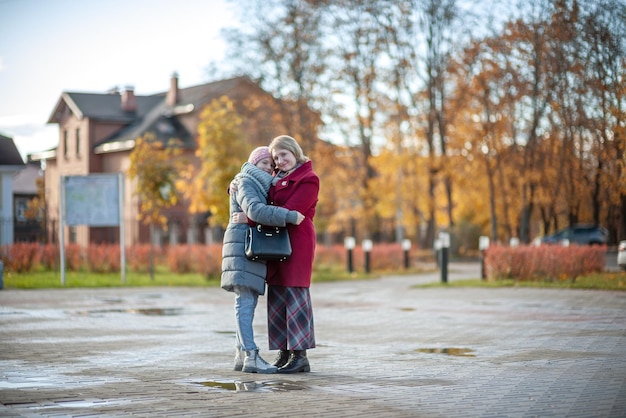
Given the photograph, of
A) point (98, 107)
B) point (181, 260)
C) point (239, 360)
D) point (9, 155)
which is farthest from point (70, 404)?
point (98, 107)

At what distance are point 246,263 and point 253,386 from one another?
1.26m

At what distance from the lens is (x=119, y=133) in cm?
6112

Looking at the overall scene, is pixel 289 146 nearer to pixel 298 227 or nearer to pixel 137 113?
pixel 298 227

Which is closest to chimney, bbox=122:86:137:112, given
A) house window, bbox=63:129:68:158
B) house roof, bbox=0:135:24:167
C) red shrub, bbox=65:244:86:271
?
house window, bbox=63:129:68:158

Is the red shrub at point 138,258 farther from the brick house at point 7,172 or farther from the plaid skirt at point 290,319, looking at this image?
the plaid skirt at point 290,319

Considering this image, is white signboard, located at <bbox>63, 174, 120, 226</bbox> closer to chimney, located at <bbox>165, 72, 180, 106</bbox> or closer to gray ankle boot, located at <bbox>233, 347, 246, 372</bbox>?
gray ankle boot, located at <bbox>233, 347, 246, 372</bbox>

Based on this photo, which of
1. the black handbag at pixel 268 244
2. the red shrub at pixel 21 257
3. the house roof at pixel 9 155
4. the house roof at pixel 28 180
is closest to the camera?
the black handbag at pixel 268 244

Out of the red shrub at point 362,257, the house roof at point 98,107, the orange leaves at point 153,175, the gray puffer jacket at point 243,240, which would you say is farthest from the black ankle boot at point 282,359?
the house roof at point 98,107

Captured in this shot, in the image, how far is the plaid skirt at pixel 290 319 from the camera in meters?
8.55

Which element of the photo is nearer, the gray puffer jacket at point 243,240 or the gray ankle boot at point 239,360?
the gray puffer jacket at point 243,240

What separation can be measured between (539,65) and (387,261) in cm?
864

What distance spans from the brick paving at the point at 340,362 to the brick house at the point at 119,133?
127 feet

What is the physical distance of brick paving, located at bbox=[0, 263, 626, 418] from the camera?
264 inches

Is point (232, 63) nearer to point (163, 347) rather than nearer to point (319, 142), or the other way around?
point (319, 142)
